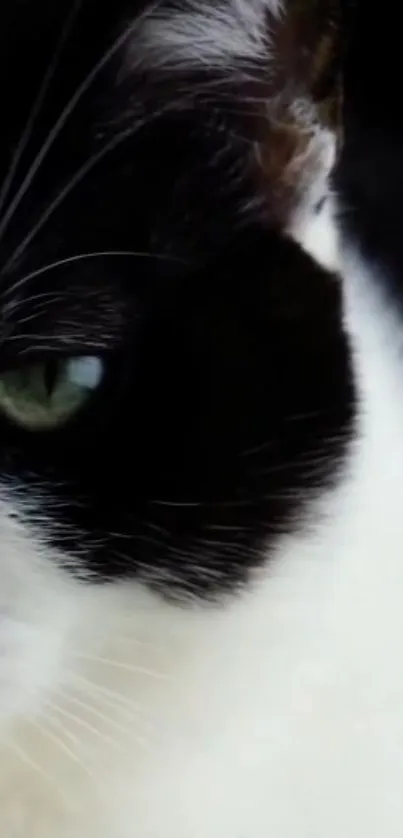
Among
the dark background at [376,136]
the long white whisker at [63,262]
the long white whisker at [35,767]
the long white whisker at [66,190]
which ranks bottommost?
the long white whisker at [35,767]

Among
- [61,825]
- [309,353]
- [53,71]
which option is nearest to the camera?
[53,71]

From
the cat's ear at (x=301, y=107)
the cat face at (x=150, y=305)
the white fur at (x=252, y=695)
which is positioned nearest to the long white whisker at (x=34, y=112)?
the cat face at (x=150, y=305)

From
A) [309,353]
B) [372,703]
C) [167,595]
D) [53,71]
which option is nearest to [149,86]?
[53,71]

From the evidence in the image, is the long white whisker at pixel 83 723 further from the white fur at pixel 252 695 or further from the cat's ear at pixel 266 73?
the cat's ear at pixel 266 73

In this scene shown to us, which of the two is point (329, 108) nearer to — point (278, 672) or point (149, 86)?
point (149, 86)

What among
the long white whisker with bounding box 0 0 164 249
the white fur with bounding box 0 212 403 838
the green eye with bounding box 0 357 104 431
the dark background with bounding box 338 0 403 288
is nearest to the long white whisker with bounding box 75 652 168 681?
the white fur with bounding box 0 212 403 838

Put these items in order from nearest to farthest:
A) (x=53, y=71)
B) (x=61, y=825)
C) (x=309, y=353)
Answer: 1. (x=53, y=71)
2. (x=309, y=353)
3. (x=61, y=825)

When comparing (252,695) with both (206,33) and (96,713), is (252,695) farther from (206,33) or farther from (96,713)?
(206,33)
